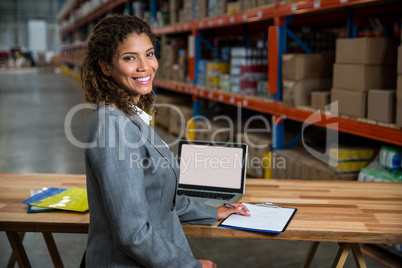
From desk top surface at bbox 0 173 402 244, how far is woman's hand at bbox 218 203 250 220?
0.08 m

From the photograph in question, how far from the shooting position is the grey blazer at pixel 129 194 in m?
1.28

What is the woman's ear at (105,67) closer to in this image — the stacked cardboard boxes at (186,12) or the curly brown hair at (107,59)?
the curly brown hair at (107,59)

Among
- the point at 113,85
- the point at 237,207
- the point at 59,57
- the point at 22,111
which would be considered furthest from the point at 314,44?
the point at 59,57

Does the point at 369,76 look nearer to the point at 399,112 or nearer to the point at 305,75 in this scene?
the point at 399,112

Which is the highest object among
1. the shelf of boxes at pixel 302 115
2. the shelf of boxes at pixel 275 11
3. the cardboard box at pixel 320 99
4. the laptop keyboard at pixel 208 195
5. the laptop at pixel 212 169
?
the shelf of boxes at pixel 275 11

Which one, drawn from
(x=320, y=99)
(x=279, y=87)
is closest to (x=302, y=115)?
(x=320, y=99)

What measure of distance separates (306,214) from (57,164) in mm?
4521

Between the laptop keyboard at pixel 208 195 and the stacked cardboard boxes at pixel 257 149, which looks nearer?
the laptop keyboard at pixel 208 195

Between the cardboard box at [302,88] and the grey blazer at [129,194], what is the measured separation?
2.57 metres

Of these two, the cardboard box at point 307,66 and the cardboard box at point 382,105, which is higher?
the cardboard box at point 307,66

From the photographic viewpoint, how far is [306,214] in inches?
71.9

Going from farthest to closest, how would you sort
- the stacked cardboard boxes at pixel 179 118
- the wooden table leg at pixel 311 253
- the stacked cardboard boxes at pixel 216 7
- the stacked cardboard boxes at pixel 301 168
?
1. the stacked cardboard boxes at pixel 179 118
2. the stacked cardboard boxes at pixel 216 7
3. the stacked cardboard boxes at pixel 301 168
4. the wooden table leg at pixel 311 253

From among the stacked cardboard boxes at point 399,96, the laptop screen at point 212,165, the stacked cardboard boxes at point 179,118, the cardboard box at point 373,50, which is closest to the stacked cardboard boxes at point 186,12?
the stacked cardboard boxes at point 179,118

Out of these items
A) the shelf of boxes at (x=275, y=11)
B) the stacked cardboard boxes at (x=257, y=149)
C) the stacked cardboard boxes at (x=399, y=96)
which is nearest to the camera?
the stacked cardboard boxes at (x=399, y=96)
